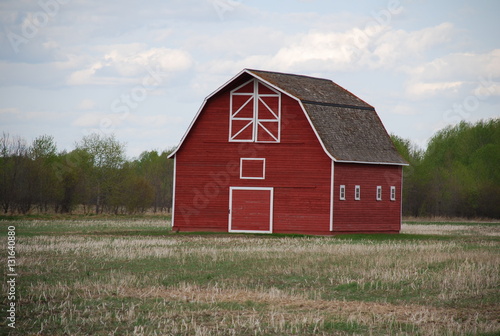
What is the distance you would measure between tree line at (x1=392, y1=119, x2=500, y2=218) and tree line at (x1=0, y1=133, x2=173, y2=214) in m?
25.9

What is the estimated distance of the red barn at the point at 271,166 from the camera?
3784 cm

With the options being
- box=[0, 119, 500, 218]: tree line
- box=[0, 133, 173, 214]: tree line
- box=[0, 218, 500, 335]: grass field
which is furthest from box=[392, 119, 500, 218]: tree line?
box=[0, 218, 500, 335]: grass field

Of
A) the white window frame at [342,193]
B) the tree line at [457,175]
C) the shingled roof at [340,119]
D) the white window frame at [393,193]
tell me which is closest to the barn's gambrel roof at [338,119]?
the shingled roof at [340,119]

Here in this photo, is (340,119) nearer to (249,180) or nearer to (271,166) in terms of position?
(271,166)

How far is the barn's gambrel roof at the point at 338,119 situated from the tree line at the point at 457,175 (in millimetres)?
28652

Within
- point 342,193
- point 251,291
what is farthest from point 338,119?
point 251,291

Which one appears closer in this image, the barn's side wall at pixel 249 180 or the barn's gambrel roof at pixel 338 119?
the barn's side wall at pixel 249 180

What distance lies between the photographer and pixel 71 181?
59.3 metres

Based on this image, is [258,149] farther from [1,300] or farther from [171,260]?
[1,300]

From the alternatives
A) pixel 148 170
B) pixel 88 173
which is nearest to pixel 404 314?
pixel 88 173

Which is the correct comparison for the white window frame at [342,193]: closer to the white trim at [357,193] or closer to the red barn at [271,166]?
the red barn at [271,166]

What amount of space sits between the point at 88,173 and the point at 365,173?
32.3 metres

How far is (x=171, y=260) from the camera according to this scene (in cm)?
2231

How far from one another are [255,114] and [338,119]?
4.62 metres
